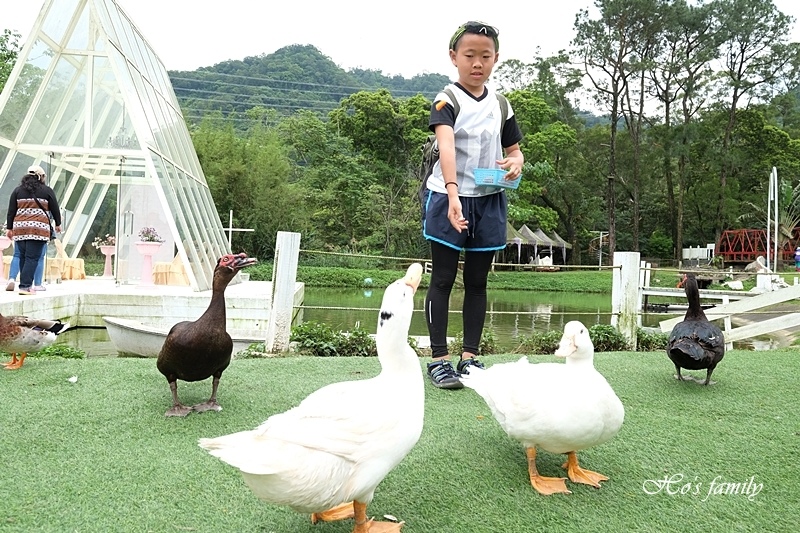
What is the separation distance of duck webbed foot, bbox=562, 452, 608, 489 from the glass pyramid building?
25.1 feet

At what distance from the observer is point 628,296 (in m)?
5.18

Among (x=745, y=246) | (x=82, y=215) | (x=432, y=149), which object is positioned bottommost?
(x=432, y=149)

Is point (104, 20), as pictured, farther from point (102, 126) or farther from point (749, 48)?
point (749, 48)

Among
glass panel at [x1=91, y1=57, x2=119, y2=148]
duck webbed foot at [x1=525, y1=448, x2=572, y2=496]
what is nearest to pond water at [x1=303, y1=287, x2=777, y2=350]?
duck webbed foot at [x1=525, y1=448, x2=572, y2=496]

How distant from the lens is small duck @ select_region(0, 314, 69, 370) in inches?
133

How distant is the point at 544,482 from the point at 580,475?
0.15 metres

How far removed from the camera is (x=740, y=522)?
1761 millimetres

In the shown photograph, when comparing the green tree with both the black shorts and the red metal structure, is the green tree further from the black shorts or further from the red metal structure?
the black shorts

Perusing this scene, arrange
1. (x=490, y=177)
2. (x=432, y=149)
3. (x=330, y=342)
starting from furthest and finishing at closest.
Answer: (x=330, y=342) → (x=432, y=149) → (x=490, y=177)

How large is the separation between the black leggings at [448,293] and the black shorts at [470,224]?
0.18ft

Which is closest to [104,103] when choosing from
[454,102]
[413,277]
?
[454,102]

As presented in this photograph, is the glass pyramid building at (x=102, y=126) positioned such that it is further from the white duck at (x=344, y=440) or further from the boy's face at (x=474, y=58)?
the white duck at (x=344, y=440)

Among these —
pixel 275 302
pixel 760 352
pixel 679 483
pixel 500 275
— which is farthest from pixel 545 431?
pixel 500 275

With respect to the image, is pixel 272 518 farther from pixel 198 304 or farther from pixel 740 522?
pixel 198 304
